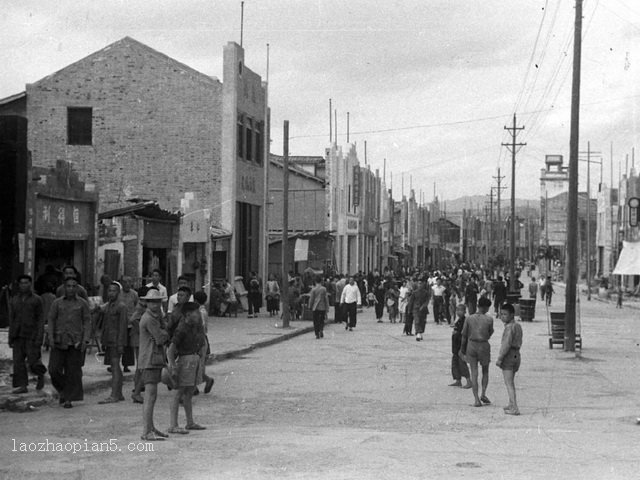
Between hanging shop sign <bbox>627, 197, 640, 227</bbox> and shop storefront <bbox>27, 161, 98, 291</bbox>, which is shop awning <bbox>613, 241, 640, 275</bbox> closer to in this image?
hanging shop sign <bbox>627, 197, 640, 227</bbox>

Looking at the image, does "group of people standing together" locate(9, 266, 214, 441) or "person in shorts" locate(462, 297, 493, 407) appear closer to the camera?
"group of people standing together" locate(9, 266, 214, 441)

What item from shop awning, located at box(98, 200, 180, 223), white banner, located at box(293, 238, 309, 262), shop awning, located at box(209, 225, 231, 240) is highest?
shop awning, located at box(98, 200, 180, 223)

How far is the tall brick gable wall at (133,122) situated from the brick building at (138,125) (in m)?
0.03

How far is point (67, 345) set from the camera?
13242mm

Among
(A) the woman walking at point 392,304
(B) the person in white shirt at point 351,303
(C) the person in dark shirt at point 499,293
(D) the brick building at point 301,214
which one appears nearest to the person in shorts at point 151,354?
(B) the person in white shirt at point 351,303

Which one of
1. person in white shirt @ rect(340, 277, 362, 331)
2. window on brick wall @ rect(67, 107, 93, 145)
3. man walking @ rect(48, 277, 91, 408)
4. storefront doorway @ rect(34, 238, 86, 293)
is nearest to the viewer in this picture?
man walking @ rect(48, 277, 91, 408)

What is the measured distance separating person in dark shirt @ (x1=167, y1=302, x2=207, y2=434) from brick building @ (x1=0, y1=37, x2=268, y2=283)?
946 inches

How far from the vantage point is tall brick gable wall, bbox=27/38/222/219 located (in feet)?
118

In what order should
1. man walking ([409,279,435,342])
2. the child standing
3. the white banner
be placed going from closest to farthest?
the child standing
man walking ([409,279,435,342])
the white banner

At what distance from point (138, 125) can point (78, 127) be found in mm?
2126

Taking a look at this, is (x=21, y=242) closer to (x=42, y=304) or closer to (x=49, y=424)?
(x=42, y=304)

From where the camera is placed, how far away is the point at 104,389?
15320 millimetres

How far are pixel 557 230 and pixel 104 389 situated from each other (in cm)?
11339

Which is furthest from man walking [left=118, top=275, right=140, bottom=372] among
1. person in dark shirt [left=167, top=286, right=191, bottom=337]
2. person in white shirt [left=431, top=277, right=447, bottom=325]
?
person in white shirt [left=431, top=277, right=447, bottom=325]
